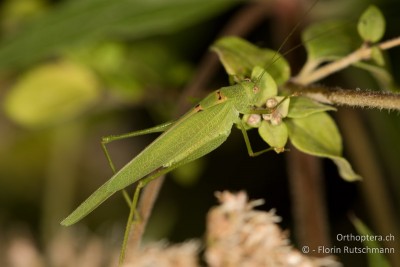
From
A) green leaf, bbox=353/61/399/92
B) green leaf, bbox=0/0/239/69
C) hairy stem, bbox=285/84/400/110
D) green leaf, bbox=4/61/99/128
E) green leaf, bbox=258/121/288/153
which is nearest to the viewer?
hairy stem, bbox=285/84/400/110

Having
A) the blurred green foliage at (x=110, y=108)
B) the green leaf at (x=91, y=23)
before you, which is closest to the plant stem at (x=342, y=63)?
the blurred green foliage at (x=110, y=108)

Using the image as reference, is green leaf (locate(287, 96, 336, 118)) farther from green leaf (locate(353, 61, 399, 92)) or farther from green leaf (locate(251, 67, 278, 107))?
green leaf (locate(353, 61, 399, 92))

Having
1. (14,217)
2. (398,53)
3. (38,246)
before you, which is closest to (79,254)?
(38,246)

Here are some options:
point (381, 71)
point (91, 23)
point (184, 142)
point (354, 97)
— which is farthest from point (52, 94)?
point (354, 97)

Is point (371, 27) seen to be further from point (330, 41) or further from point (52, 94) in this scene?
point (52, 94)

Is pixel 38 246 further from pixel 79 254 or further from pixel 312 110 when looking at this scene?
pixel 312 110

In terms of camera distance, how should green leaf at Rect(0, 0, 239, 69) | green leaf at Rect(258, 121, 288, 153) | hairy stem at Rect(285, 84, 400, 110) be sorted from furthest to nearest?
green leaf at Rect(0, 0, 239, 69) → green leaf at Rect(258, 121, 288, 153) → hairy stem at Rect(285, 84, 400, 110)

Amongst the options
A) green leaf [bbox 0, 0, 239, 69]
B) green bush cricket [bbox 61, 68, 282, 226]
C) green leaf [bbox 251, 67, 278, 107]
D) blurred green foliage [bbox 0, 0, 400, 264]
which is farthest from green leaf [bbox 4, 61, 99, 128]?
green leaf [bbox 251, 67, 278, 107]

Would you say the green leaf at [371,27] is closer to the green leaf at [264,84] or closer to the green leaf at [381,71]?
the green leaf at [381,71]
